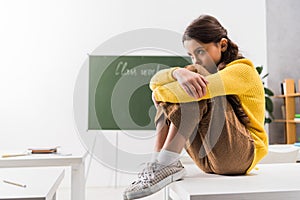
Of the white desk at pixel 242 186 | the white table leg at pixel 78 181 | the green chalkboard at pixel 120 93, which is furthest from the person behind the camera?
the green chalkboard at pixel 120 93

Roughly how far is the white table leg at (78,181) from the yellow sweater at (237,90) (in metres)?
0.90

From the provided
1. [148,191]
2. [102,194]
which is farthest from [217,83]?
[102,194]

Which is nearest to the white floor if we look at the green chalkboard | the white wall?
the white wall

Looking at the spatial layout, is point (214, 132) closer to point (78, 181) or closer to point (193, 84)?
point (193, 84)

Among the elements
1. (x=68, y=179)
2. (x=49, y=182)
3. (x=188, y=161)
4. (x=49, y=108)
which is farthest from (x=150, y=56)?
(x=49, y=182)

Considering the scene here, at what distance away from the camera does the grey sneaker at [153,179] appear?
96 centimetres

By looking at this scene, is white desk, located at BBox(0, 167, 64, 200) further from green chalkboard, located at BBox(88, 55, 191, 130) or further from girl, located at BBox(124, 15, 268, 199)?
green chalkboard, located at BBox(88, 55, 191, 130)

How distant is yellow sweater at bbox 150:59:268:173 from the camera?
3.30 feet

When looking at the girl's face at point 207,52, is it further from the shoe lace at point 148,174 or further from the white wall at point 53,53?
the white wall at point 53,53

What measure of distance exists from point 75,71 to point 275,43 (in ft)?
7.26

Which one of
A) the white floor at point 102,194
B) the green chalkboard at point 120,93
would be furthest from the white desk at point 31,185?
the green chalkboard at point 120,93

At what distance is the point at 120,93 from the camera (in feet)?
11.5

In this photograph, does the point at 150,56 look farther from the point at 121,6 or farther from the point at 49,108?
the point at 49,108

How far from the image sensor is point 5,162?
1735mm
